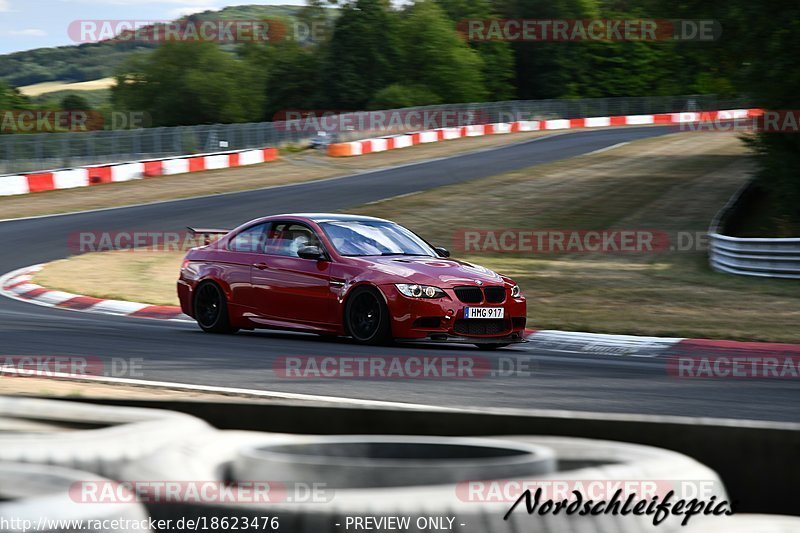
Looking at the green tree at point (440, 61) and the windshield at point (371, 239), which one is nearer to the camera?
the windshield at point (371, 239)

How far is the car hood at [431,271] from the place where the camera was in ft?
37.5

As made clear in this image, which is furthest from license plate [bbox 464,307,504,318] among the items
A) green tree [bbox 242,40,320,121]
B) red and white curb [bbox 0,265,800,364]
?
green tree [bbox 242,40,320,121]

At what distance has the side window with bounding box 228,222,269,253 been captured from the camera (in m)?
12.8

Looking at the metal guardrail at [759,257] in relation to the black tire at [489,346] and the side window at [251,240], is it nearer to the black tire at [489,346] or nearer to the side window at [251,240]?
the black tire at [489,346]

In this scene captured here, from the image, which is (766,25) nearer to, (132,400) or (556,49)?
(132,400)

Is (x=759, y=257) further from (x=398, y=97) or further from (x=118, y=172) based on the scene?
(x=398, y=97)

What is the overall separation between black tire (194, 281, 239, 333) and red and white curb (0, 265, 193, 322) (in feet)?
6.19

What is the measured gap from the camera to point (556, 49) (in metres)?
94.2

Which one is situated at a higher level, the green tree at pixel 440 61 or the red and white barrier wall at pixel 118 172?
the green tree at pixel 440 61

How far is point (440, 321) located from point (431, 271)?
56 centimetres

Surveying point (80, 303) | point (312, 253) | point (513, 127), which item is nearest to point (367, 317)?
point (312, 253)

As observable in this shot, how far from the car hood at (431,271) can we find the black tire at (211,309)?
2.05 metres

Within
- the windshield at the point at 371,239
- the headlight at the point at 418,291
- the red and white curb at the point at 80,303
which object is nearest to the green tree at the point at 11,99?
the red and white curb at the point at 80,303

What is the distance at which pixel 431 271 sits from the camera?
1162 centimetres
